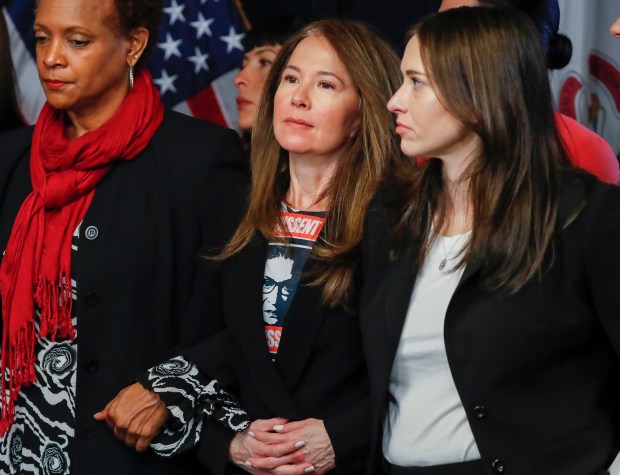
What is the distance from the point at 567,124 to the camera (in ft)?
10.4

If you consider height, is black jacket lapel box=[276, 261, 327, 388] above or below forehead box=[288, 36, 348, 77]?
below

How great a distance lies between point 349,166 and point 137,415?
2.71ft

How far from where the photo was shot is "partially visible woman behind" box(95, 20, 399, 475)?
2.88 meters

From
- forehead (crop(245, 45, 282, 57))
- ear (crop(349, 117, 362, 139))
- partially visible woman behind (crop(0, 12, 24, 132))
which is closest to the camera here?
ear (crop(349, 117, 362, 139))

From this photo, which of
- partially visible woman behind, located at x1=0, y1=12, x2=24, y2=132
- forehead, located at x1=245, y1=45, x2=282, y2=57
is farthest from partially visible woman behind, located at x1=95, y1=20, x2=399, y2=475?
forehead, located at x1=245, y1=45, x2=282, y2=57

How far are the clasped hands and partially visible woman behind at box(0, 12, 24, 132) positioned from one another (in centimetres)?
136

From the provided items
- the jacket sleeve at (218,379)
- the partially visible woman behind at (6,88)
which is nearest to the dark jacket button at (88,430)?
the jacket sleeve at (218,379)

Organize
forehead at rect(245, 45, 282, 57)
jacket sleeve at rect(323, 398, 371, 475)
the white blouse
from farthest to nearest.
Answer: forehead at rect(245, 45, 282, 57) < jacket sleeve at rect(323, 398, 371, 475) < the white blouse

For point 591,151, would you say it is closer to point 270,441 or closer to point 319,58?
point 319,58

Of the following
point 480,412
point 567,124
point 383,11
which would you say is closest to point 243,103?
point 383,11

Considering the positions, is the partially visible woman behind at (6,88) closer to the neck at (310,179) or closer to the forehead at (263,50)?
the forehead at (263,50)

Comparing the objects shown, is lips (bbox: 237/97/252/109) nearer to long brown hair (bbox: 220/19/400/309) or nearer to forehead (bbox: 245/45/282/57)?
forehead (bbox: 245/45/282/57)

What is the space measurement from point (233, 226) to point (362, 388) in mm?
550

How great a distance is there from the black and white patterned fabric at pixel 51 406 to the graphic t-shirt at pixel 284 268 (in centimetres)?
54
